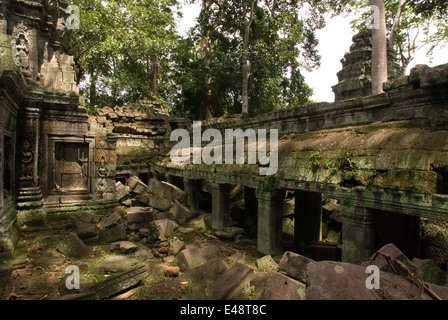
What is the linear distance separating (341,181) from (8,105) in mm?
6503

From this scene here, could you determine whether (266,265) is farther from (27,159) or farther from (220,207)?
(27,159)

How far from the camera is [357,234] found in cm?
395

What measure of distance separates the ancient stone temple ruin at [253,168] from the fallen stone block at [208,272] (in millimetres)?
1631

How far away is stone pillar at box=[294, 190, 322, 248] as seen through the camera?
677cm

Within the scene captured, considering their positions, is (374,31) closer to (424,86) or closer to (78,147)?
(424,86)

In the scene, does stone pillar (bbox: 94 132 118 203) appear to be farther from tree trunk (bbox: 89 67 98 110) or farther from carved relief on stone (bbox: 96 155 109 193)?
tree trunk (bbox: 89 67 98 110)

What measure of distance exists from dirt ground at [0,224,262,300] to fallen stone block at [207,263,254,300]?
0.24 m

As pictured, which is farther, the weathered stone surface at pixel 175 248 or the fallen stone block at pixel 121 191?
the fallen stone block at pixel 121 191

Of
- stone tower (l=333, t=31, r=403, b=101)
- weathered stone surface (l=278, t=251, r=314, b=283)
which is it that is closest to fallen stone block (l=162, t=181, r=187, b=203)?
weathered stone surface (l=278, t=251, r=314, b=283)

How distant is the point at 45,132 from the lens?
25.2 feet

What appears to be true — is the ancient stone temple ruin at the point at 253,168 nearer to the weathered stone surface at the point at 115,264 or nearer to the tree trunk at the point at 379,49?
the weathered stone surface at the point at 115,264

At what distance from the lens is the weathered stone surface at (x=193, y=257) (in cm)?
472

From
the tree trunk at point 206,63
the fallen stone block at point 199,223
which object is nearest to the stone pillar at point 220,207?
the fallen stone block at point 199,223
